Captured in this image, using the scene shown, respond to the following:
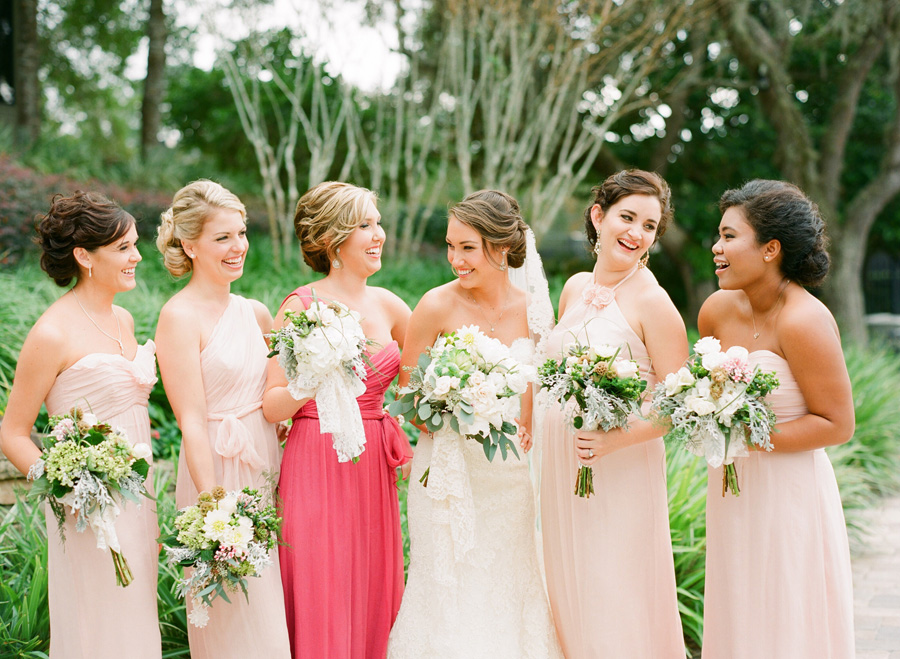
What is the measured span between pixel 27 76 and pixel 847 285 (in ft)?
45.7

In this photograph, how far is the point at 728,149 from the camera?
14.3 meters

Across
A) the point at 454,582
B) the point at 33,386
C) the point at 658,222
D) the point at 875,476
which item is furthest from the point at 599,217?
the point at 875,476

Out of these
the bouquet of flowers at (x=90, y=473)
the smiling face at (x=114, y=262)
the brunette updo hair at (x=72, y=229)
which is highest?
the brunette updo hair at (x=72, y=229)

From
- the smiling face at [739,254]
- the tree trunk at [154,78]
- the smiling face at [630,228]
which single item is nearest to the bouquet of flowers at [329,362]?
the smiling face at [630,228]

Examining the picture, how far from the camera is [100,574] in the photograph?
3168mm

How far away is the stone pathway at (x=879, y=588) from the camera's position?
466 centimetres

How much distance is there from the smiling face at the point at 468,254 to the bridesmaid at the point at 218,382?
0.98 meters

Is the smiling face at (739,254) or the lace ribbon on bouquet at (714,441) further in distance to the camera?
the smiling face at (739,254)

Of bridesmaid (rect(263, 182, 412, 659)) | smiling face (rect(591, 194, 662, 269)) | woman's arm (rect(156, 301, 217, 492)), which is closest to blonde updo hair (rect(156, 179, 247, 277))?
woman's arm (rect(156, 301, 217, 492))

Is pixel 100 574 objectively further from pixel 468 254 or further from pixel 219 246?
pixel 468 254

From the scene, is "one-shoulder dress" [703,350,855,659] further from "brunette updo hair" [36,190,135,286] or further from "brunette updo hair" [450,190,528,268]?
"brunette updo hair" [36,190,135,286]

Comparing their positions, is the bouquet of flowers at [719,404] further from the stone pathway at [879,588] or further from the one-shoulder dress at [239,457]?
the stone pathway at [879,588]

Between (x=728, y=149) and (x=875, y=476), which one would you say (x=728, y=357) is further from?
(x=728, y=149)

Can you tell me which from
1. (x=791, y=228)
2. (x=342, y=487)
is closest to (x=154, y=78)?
(x=342, y=487)
